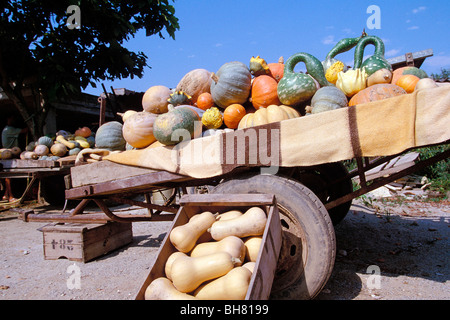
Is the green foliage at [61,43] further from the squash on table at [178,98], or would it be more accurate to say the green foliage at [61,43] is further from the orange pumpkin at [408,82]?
the orange pumpkin at [408,82]

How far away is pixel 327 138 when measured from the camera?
1952 millimetres

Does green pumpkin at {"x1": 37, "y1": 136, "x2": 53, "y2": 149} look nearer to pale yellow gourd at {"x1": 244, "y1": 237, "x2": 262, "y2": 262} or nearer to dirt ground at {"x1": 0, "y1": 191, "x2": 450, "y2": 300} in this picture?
dirt ground at {"x1": 0, "y1": 191, "x2": 450, "y2": 300}

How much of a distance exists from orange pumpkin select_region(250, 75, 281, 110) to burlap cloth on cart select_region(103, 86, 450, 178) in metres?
0.99

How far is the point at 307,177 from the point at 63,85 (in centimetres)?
802

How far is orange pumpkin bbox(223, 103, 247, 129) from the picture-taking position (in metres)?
2.99

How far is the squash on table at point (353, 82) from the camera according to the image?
279 cm

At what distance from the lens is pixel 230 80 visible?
119 inches

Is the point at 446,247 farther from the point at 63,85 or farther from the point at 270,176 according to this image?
the point at 63,85

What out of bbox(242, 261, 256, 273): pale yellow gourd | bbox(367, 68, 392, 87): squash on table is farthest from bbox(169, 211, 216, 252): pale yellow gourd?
bbox(367, 68, 392, 87): squash on table

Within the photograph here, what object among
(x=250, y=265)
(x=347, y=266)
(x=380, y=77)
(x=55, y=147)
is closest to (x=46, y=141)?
(x=55, y=147)

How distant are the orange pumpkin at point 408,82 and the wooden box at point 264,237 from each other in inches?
71.3

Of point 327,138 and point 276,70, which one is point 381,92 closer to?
point 327,138
